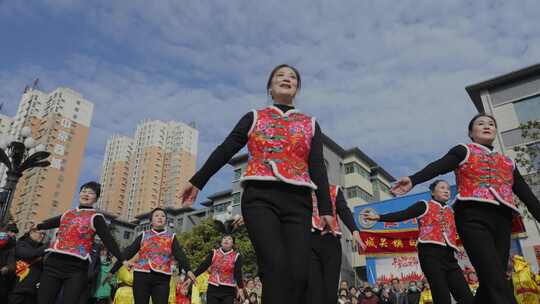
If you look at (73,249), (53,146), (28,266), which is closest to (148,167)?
(53,146)

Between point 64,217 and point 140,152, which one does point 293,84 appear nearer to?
point 64,217

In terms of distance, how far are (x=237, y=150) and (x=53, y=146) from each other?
92380 mm

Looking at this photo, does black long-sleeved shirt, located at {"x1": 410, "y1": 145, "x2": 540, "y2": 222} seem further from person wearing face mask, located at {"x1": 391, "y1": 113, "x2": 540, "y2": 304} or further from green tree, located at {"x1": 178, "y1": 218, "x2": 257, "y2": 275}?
green tree, located at {"x1": 178, "y1": 218, "x2": 257, "y2": 275}

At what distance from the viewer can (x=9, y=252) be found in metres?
7.55

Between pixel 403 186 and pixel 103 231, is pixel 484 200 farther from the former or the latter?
pixel 103 231

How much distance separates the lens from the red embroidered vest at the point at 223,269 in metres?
7.86

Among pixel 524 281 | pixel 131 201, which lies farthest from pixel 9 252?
pixel 131 201

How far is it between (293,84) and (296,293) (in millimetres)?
1719

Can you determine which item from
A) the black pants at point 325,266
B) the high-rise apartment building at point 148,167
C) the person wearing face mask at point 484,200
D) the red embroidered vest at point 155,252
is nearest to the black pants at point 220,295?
the red embroidered vest at point 155,252

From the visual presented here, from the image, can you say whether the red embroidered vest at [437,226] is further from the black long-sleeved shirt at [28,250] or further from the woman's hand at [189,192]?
the black long-sleeved shirt at [28,250]

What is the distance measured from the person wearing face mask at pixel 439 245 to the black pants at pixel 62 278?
3.89 meters

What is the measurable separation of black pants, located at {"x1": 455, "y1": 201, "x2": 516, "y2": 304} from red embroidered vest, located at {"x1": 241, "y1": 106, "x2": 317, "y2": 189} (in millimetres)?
1769

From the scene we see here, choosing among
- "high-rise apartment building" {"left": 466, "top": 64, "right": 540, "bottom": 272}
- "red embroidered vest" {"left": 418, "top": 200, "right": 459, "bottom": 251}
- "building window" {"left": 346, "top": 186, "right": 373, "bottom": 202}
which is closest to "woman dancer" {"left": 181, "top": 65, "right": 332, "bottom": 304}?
"red embroidered vest" {"left": 418, "top": 200, "right": 459, "bottom": 251}

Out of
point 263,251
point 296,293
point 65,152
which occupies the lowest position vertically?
point 296,293
